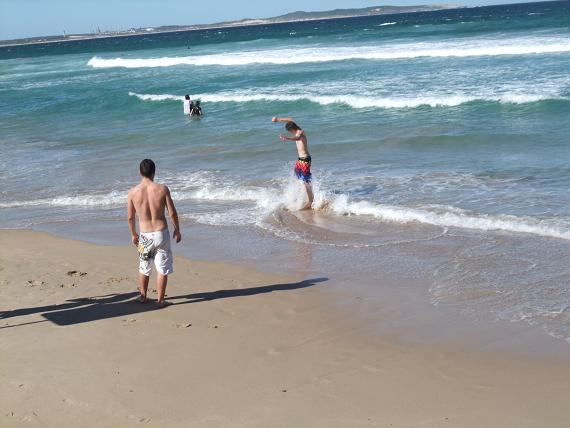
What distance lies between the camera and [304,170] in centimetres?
1148

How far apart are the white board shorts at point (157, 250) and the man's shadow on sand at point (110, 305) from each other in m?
0.39

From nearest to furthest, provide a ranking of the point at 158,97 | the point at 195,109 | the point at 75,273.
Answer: the point at 75,273
the point at 195,109
the point at 158,97

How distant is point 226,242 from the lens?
9.75 metres

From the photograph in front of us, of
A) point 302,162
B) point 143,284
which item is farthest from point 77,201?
point 143,284

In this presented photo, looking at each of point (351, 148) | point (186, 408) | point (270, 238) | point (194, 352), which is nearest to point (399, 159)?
point (351, 148)

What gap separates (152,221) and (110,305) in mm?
927

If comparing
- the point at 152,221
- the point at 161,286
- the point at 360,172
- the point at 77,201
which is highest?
the point at 152,221

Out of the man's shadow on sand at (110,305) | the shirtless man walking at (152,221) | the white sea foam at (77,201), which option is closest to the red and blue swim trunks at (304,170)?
the white sea foam at (77,201)

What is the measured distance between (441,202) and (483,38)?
126ft

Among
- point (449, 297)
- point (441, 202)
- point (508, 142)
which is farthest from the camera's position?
point (508, 142)

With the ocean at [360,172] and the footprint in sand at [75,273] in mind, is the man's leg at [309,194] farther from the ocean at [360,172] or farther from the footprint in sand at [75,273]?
the footprint in sand at [75,273]

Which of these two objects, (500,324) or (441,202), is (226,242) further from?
(500,324)

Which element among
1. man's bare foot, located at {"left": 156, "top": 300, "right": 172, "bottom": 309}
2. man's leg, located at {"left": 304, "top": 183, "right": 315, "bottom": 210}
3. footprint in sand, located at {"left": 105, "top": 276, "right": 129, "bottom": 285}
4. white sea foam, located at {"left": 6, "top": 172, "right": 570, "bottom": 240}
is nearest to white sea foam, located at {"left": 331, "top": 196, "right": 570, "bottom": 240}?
white sea foam, located at {"left": 6, "top": 172, "right": 570, "bottom": 240}

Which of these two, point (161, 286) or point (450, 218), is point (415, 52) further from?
point (161, 286)
